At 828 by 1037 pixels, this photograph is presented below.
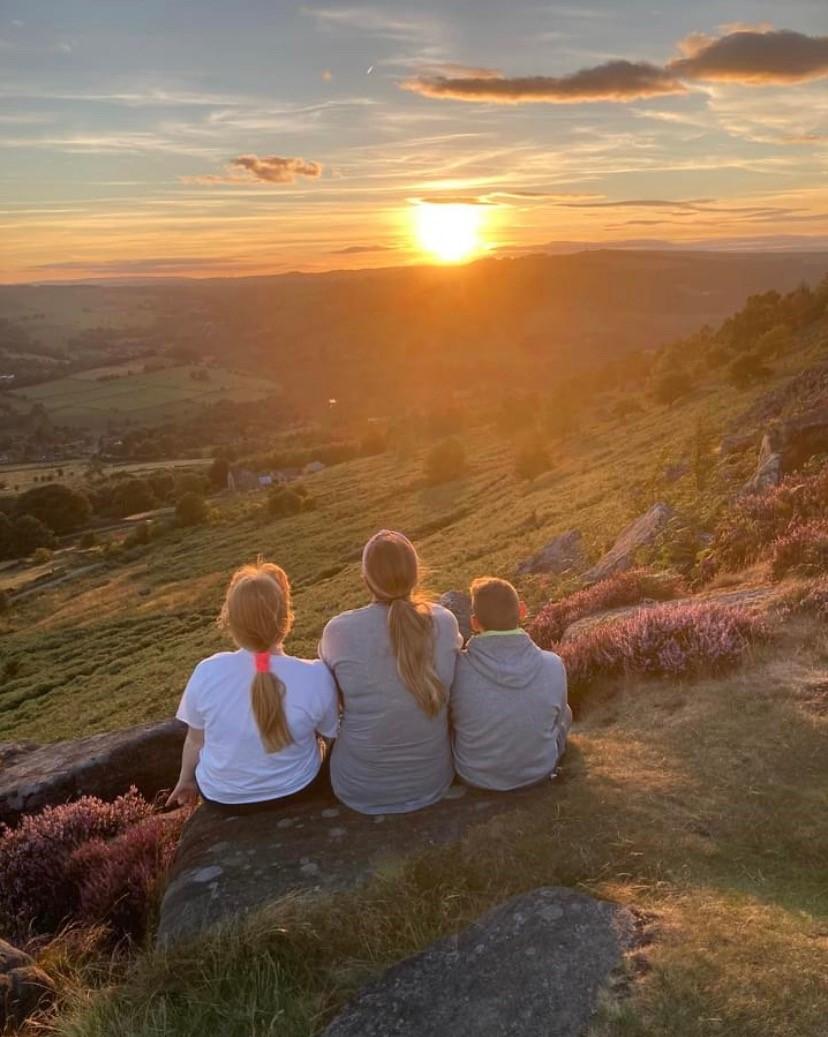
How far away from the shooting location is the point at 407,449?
88.4 meters

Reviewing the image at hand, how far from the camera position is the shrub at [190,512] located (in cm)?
8269

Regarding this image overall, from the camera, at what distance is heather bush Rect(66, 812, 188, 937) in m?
6.30

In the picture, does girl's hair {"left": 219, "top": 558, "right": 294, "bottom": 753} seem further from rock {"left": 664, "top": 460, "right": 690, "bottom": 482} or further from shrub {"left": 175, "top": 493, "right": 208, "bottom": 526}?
shrub {"left": 175, "top": 493, "right": 208, "bottom": 526}

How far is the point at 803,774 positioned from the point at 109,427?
598 ft

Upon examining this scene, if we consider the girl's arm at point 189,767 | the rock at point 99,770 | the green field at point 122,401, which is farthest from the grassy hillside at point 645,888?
the green field at point 122,401

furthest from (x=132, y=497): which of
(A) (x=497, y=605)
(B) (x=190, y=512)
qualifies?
(A) (x=497, y=605)

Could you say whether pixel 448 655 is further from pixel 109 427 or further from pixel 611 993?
pixel 109 427

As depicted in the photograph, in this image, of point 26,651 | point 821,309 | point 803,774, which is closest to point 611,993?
point 803,774

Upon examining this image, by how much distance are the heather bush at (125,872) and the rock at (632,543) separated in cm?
1078

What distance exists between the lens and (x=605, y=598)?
12.5 metres

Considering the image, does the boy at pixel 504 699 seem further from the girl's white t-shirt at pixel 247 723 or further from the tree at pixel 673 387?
the tree at pixel 673 387

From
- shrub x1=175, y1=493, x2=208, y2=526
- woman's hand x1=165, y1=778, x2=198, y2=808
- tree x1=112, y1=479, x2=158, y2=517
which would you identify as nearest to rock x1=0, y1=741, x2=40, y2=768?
woman's hand x1=165, y1=778, x2=198, y2=808

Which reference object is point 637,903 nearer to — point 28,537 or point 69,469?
point 28,537

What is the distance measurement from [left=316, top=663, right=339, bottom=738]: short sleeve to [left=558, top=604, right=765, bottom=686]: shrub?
11.9 feet
